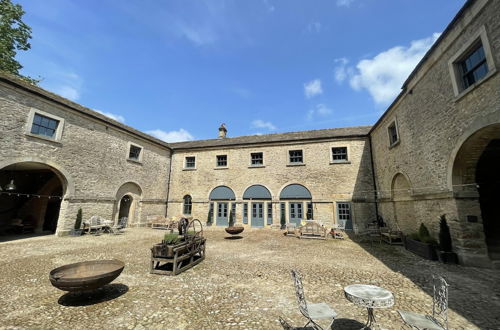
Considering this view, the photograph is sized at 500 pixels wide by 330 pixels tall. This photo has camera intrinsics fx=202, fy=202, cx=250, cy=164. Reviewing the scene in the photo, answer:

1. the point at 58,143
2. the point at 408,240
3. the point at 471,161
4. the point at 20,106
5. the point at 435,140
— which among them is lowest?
the point at 408,240

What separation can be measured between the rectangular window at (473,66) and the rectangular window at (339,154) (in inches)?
354

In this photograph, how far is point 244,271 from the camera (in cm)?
643

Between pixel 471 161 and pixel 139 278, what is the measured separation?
11314 mm

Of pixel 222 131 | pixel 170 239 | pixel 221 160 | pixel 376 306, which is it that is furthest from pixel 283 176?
pixel 376 306

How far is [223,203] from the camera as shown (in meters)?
17.6

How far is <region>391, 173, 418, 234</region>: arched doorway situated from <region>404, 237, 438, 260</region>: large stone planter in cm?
119

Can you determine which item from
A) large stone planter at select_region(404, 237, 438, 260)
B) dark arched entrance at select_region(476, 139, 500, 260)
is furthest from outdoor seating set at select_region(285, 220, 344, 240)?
dark arched entrance at select_region(476, 139, 500, 260)

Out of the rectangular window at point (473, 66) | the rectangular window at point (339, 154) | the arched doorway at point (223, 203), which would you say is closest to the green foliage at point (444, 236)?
the rectangular window at point (473, 66)

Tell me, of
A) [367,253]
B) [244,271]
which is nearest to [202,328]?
[244,271]

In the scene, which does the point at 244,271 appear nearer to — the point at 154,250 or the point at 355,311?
the point at 154,250

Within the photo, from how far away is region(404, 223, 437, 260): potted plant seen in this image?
296 inches

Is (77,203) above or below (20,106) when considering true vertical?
below

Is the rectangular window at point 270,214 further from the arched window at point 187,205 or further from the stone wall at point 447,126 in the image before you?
the stone wall at point 447,126

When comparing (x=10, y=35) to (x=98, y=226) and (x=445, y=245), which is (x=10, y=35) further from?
(x=445, y=245)
